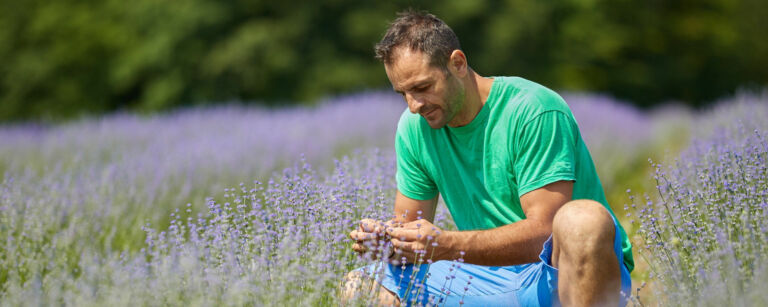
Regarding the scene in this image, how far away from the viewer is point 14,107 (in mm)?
11156

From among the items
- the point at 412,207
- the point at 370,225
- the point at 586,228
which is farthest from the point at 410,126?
the point at 586,228

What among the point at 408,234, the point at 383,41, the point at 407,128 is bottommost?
the point at 408,234

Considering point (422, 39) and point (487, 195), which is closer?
point (422, 39)

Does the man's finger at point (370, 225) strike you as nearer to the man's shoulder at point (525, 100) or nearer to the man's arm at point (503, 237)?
the man's arm at point (503, 237)

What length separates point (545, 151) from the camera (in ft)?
7.03

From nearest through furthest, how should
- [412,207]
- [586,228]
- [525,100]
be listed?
[586,228] → [525,100] → [412,207]

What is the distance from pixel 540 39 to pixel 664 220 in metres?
10.2

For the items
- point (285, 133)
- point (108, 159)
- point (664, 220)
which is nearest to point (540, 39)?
point (285, 133)

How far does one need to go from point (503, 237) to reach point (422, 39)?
0.69 m

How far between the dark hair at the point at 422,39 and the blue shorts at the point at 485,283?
68 centimetres

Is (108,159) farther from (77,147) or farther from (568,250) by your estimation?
(568,250)

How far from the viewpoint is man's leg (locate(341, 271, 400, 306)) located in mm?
2099

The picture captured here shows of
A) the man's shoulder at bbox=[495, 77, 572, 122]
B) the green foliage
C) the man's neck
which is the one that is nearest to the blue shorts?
the man's shoulder at bbox=[495, 77, 572, 122]

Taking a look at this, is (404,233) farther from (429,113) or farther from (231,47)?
(231,47)
